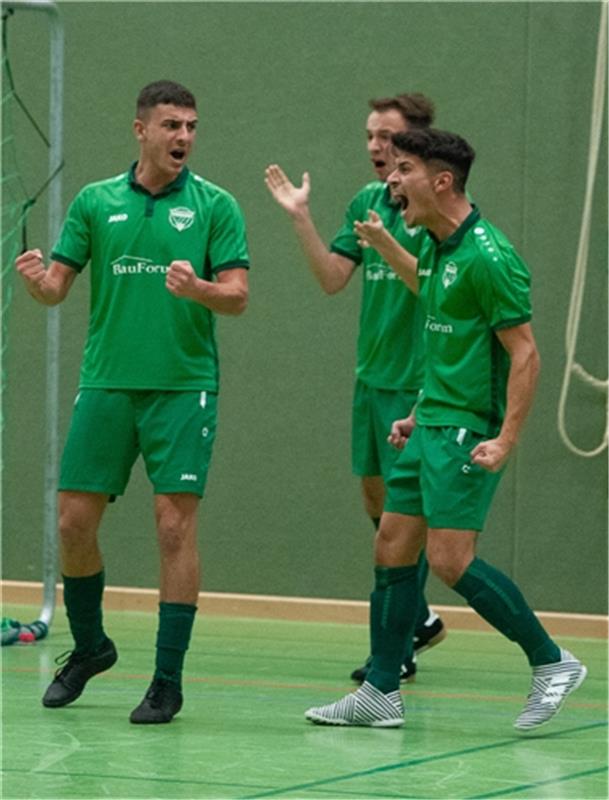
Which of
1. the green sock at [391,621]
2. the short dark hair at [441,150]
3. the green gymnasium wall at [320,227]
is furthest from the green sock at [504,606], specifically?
the green gymnasium wall at [320,227]

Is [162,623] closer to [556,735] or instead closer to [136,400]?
[136,400]

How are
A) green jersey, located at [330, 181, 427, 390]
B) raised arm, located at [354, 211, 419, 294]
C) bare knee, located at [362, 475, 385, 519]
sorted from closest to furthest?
raised arm, located at [354, 211, 419, 294], green jersey, located at [330, 181, 427, 390], bare knee, located at [362, 475, 385, 519]

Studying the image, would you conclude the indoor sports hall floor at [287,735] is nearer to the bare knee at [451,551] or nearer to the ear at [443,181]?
the bare knee at [451,551]

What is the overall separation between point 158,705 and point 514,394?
1.44m

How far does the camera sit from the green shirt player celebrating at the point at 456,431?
573cm

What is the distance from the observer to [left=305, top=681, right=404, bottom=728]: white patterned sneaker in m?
5.97

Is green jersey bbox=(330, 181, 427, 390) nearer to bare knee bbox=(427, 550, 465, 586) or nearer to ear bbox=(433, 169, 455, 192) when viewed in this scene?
ear bbox=(433, 169, 455, 192)

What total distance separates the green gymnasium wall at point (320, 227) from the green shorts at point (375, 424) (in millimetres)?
A: 1809

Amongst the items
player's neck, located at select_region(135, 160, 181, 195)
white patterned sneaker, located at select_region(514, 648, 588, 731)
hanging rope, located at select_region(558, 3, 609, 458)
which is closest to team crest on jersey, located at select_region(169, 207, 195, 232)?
player's neck, located at select_region(135, 160, 181, 195)

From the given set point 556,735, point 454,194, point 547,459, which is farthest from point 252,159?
point 556,735

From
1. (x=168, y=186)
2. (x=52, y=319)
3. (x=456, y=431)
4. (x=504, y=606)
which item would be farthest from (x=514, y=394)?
(x=52, y=319)

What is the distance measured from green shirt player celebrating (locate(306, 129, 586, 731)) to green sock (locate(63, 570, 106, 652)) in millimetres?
791

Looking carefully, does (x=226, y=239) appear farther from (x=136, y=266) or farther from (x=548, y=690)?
(x=548, y=690)

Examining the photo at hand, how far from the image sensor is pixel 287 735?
577 cm
